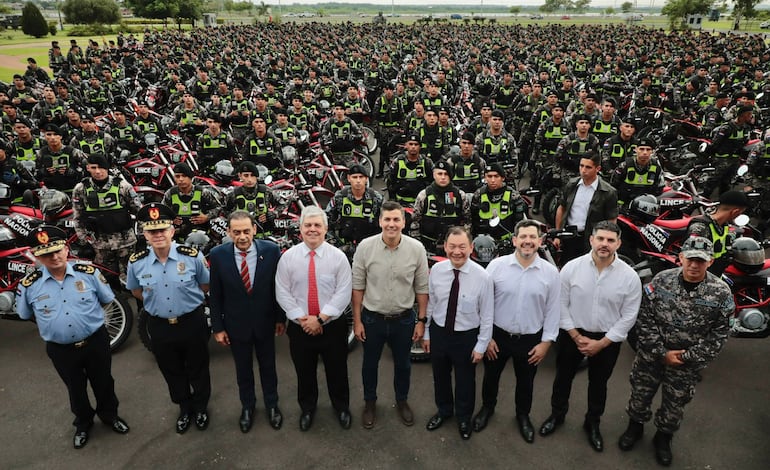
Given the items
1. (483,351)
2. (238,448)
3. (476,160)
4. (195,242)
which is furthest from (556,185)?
(238,448)

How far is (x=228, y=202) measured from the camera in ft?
19.7

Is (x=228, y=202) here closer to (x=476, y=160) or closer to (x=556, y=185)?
(x=476, y=160)

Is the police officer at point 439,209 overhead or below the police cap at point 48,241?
below

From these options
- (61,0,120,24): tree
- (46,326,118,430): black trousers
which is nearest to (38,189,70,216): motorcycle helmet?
(46,326,118,430): black trousers

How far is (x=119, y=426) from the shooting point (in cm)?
395

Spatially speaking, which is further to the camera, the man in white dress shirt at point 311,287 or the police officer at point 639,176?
the police officer at point 639,176

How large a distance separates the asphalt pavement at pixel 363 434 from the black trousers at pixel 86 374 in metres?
0.20

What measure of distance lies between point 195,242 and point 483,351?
10.6ft

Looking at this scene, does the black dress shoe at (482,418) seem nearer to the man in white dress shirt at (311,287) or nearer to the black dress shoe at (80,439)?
the man in white dress shirt at (311,287)

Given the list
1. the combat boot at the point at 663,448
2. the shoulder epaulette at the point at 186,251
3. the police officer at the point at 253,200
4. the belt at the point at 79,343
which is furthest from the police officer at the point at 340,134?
the combat boot at the point at 663,448

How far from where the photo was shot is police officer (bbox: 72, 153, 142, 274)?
5.44 metres

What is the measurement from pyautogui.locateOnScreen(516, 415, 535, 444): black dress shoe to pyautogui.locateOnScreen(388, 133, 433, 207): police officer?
3704 mm

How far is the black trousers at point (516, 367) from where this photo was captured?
3.59m

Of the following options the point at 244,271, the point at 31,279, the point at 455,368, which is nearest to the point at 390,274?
the point at 455,368
